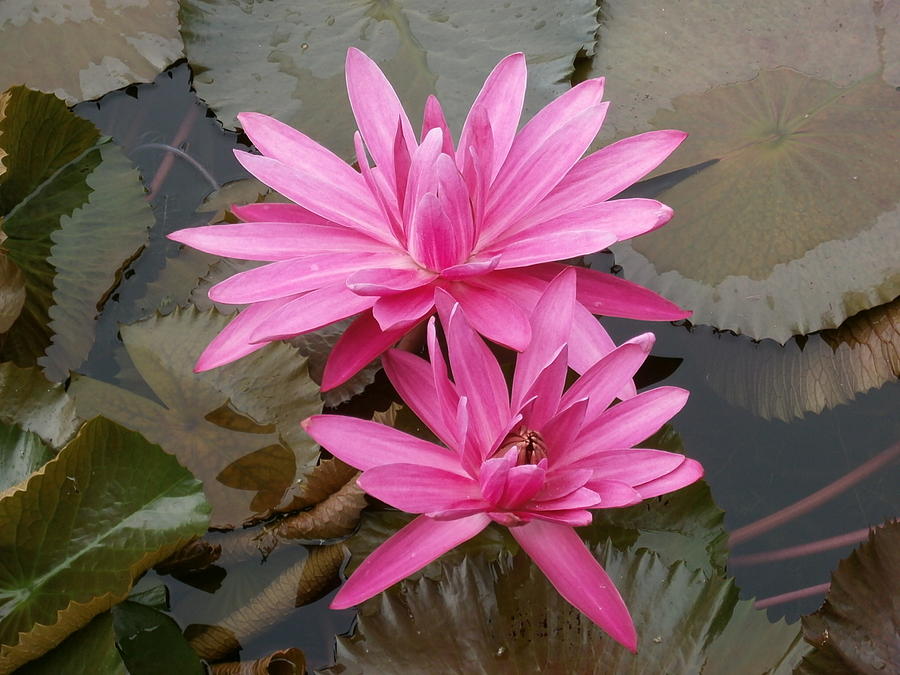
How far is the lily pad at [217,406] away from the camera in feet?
4.75

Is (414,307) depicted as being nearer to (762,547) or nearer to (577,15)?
(762,547)

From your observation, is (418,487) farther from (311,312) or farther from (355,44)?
(355,44)

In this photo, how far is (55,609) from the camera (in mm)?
1174

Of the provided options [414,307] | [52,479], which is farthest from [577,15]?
[52,479]

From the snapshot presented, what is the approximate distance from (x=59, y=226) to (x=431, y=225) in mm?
1033

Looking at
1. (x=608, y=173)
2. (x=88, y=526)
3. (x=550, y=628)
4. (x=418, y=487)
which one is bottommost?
(x=550, y=628)

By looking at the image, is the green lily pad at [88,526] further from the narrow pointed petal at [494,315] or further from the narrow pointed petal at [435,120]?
the narrow pointed petal at [435,120]

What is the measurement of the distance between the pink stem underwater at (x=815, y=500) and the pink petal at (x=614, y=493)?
0.58 meters

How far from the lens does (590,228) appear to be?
122 cm

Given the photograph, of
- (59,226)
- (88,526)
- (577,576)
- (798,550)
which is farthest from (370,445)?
(59,226)

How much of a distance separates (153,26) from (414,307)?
50.0 inches

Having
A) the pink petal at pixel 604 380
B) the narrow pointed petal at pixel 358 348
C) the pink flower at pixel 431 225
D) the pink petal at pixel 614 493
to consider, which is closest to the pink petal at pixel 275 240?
the pink flower at pixel 431 225

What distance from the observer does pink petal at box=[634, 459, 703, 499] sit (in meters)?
1.08

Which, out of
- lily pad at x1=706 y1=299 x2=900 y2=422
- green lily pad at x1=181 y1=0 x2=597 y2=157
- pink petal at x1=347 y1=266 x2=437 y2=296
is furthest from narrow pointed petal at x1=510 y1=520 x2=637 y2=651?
green lily pad at x1=181 y1=0 x2=597 y2=157
